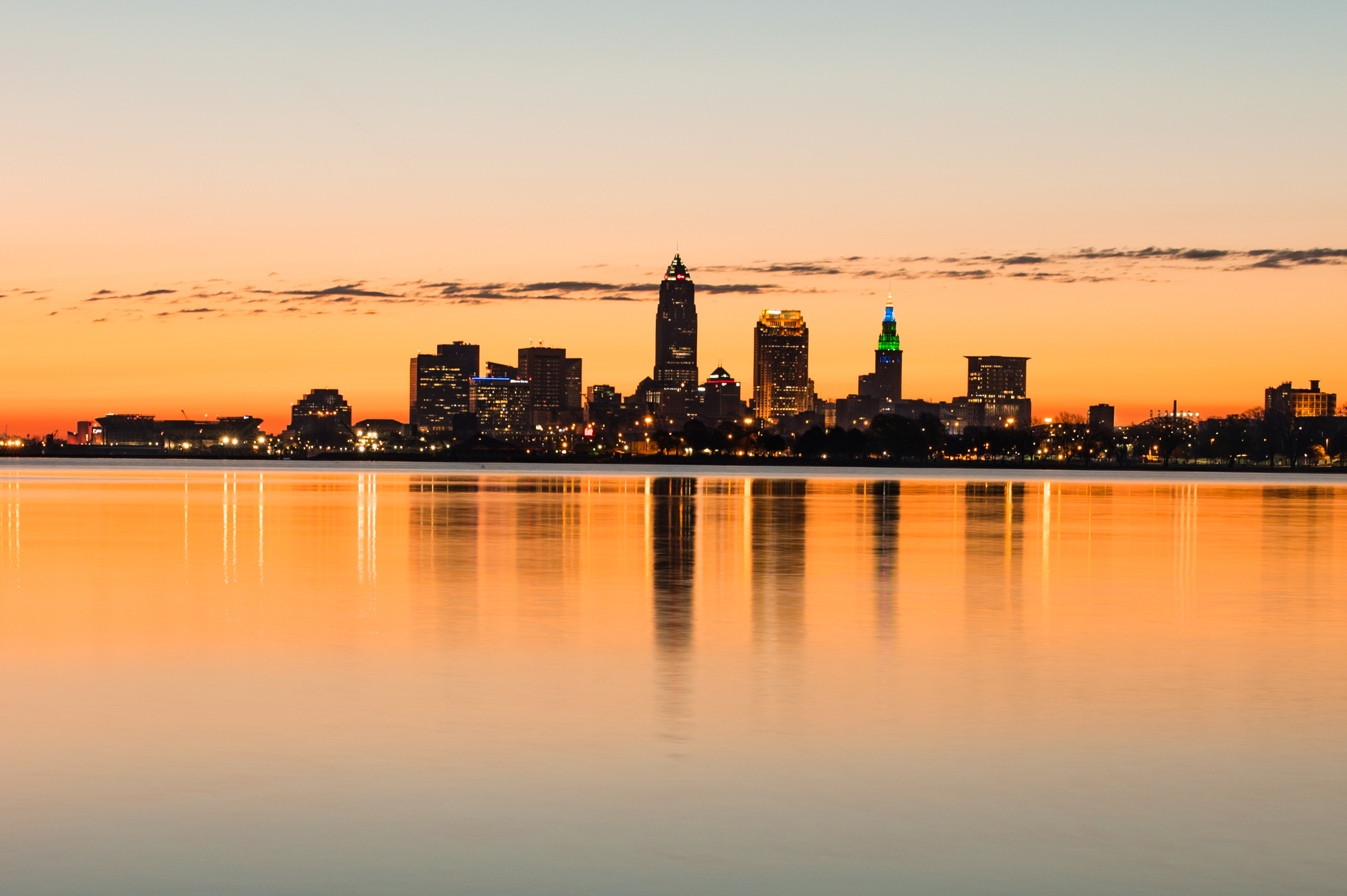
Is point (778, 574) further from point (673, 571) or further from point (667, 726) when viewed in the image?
point (667, 726)

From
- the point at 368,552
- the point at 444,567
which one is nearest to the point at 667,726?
the point at 444,567

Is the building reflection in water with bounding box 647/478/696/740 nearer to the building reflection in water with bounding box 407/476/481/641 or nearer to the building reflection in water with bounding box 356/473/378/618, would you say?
the building reflection in water with bounding box 407/476/481/641

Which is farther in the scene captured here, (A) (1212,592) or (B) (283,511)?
(B) (283,511)

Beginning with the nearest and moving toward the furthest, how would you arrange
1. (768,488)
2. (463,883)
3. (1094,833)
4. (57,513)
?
(463,883)
(1094,833)
(57,513)
(768,488)

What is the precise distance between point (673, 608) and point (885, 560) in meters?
11.5

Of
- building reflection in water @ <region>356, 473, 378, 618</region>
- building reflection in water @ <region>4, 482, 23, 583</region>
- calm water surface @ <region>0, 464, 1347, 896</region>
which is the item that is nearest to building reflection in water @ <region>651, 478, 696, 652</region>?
calm water surface @ <region>0, 464, 1347, 896</region>

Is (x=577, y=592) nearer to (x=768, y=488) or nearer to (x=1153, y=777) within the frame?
(x=1153, y=777)

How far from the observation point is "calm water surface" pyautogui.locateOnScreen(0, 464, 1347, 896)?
8570 millimetres

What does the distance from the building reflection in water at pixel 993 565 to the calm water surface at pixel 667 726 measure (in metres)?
0.22

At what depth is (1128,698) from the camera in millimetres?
14492

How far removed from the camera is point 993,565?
1256 inches

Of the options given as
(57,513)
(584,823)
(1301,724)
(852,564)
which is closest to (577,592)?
(852,564)

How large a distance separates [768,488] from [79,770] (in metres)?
89.2

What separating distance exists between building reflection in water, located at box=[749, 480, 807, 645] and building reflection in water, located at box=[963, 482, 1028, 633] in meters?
2.74
